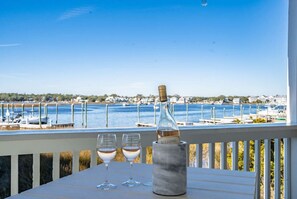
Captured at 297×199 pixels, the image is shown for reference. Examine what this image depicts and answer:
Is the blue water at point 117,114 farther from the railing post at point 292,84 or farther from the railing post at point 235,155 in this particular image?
the railing post at point 292,84

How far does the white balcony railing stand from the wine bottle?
37.2 inches

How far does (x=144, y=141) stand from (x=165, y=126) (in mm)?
984

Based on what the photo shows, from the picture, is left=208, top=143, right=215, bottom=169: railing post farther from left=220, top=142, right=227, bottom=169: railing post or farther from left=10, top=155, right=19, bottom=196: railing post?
left=10, top=155, right=19, bottom=196: railing post

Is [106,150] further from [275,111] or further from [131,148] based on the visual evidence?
[275,111]

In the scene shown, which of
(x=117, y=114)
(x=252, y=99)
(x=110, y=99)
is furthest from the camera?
(x=252, y=99)

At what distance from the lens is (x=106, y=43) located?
3619 mm

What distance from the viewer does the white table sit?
0.93 metres

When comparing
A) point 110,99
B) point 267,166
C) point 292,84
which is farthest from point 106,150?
point 292,84

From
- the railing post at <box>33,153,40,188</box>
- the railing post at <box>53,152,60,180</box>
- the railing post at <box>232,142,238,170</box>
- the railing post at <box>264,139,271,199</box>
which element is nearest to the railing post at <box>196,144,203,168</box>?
the railing post at <box>232,142,238,170</box>

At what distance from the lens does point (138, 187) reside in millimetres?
1014

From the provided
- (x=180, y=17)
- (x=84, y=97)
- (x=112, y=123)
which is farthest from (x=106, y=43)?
(x=112, y=123)

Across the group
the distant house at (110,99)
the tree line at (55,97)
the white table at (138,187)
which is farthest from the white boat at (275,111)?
the white table at (138,187)

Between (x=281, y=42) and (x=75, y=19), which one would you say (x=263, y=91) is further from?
(x=75, y=19)

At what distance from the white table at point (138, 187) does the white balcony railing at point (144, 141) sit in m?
0.60
